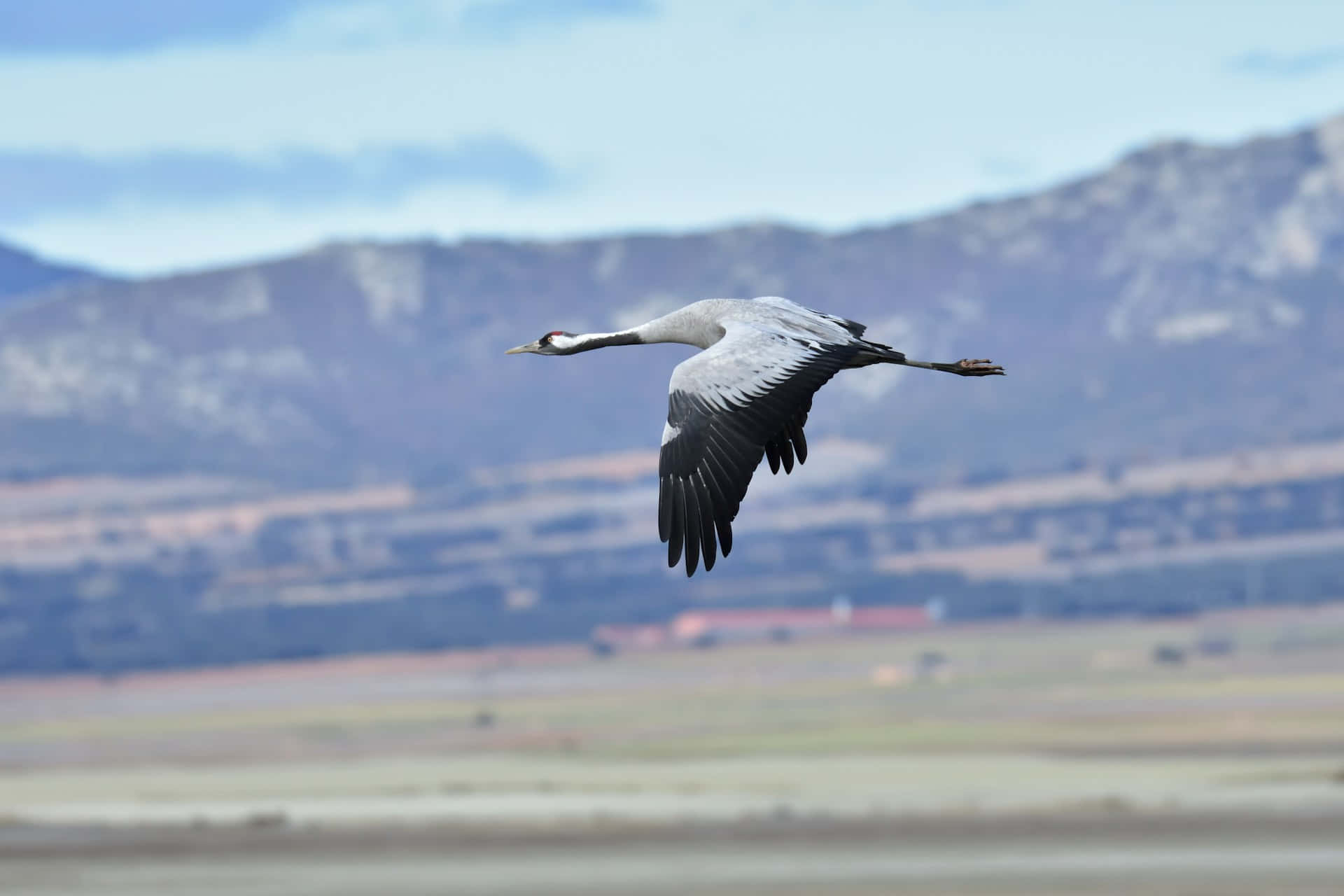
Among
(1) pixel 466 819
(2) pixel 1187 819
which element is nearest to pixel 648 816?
(1) pixel 466 819

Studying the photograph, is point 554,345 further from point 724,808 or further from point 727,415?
point 724,808

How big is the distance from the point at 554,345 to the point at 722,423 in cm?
452

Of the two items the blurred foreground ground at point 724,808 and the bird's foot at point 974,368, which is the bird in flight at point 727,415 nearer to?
the bird's foot at point 974,368

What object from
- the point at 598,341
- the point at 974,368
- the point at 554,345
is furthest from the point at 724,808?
the point at 598,341

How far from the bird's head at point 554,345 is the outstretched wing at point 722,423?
3.42 metres

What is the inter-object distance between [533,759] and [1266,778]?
52.7 meters

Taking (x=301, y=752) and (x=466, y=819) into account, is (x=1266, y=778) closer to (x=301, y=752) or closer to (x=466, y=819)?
(x=466, y=819)

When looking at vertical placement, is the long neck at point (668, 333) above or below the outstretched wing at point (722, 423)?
above

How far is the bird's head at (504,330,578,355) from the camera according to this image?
Result: 91.6 feet

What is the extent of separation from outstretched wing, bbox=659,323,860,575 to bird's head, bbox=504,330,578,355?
342cm

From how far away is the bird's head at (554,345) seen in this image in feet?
91.6

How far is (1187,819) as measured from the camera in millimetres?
106000

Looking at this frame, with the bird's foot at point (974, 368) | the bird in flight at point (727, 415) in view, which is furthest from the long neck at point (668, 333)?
the bird's foot at point (974, 368)

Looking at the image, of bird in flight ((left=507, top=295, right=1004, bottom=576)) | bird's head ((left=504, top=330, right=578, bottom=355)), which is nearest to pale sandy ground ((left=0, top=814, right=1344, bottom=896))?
bird's head ((left=504, top=330, right=578, bottom=355))
